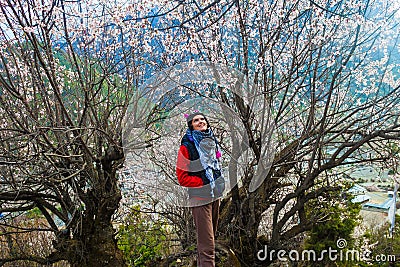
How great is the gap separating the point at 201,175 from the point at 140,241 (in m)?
2.87

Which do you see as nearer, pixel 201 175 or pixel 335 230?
pixel 201 175

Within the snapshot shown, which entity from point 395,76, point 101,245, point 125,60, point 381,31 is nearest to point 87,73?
point 125,60

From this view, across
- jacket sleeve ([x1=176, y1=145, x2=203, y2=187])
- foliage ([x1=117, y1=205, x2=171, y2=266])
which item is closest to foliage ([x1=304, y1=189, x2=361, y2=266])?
jacket sleeve ([x1=176, y1=145, x2=203, y2=187])

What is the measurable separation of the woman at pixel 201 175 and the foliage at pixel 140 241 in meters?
2.18

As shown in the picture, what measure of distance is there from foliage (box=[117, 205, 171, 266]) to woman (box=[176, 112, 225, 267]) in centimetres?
218

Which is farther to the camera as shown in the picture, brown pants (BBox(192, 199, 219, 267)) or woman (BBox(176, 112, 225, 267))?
brown pants (BBox(192, 199, 219, 267))

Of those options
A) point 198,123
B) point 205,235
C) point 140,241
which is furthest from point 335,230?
point 140,241

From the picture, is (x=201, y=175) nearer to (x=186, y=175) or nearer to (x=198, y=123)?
(x=186, y=175)

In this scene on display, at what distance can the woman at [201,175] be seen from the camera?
8.77 feet

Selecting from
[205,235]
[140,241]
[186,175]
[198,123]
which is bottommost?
[140,241]

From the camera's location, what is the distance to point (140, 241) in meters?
5.10

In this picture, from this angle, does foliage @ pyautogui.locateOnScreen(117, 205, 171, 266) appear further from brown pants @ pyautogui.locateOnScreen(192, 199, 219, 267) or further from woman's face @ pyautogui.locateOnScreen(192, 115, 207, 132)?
woman's face @ pyautogui.locateOnScreen(192, 115, 207, 132)

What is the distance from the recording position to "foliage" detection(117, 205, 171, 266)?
16.4ft

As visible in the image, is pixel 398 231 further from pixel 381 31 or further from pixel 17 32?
pixel 17 32
